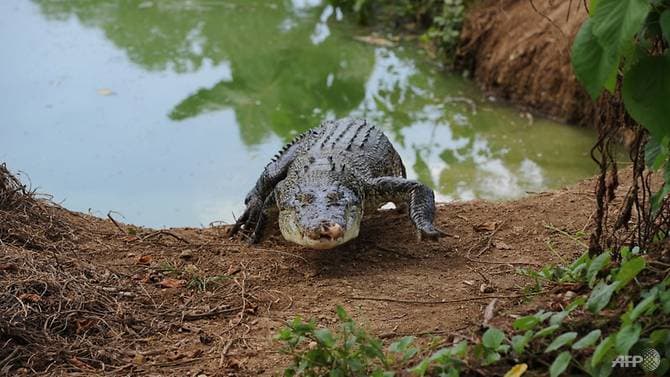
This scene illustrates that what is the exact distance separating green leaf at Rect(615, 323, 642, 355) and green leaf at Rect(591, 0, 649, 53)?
821 mm

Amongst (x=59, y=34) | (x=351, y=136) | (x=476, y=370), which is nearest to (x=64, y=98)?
(x=59, y=34)

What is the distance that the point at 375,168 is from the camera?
5652 millimetres

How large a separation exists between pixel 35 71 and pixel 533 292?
7087 millimetres

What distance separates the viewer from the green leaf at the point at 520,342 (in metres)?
2.78

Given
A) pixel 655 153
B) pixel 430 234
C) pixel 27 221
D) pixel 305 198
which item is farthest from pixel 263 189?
pixel 655 153

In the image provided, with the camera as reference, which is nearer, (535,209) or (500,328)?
(500,328)

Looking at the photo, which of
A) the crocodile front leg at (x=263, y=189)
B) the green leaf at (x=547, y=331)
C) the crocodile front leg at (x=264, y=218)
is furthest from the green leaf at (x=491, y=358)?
the crocodile front leg at (x=263, y=189)

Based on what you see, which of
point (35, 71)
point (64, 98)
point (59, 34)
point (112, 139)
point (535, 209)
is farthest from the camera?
point (59, 34)

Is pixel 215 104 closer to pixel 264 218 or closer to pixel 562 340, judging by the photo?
pixel 264 218

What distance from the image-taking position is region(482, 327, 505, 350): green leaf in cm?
280

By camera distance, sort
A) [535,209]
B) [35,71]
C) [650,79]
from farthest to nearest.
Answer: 1. [35,71]
2. [535,209]
3. [650,79]

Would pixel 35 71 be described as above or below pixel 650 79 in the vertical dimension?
below

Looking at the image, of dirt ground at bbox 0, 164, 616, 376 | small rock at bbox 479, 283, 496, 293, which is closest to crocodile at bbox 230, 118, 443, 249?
dirt ground at bbox 0, 164, 616, 376

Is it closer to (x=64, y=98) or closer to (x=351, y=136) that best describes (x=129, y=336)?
(x=351, y=136)
